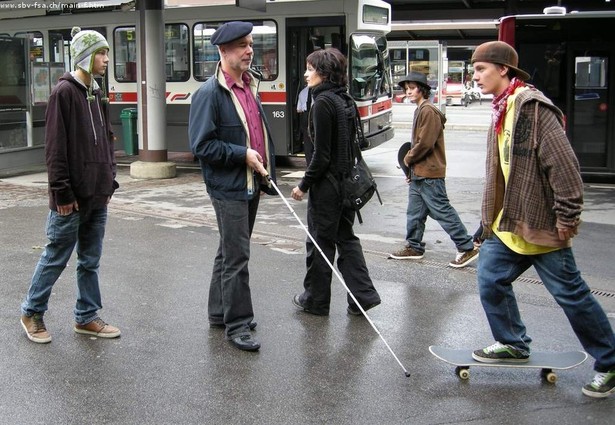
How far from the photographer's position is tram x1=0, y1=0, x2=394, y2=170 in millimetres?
14875

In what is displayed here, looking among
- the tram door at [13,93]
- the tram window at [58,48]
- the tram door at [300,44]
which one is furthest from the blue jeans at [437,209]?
the tram window at [58,48]

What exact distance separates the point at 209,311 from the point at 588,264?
4076mm

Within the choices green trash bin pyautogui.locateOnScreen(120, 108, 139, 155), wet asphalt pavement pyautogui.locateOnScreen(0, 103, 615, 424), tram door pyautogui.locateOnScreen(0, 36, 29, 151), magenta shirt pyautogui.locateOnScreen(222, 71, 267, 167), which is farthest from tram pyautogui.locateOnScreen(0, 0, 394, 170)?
magenta shirt pyautogui.locateOnScreen(222, 71, 267, 167)

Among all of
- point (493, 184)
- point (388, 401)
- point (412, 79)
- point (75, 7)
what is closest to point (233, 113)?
point (493, 184)

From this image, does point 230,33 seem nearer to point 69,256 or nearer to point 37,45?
point 69,256

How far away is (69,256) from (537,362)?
299cm

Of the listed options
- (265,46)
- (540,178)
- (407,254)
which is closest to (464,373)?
(540,178)

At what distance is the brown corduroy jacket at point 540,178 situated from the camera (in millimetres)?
4301

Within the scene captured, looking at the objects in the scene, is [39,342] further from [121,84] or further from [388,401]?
[121,84]

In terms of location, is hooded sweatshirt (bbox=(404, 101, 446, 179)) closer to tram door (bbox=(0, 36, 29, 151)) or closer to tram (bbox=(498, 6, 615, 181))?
tram (bbox=(498, 6, 615, 181))

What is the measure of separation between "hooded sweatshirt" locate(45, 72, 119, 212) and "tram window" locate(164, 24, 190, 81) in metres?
10.9

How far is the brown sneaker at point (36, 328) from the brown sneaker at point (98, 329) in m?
0.22

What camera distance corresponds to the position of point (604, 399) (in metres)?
4.46

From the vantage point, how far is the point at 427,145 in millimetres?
7629
